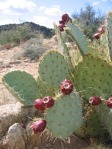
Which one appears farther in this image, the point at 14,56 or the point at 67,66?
the point at 14,56

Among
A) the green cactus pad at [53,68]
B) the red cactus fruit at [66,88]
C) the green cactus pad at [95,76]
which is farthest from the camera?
the green cactus pad at [53,68]

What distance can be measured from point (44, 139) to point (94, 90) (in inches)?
41.1

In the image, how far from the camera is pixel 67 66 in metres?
5.90

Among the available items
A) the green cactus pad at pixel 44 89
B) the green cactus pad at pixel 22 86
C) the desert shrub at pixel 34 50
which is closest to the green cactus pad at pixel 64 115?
the green cactus pad at pixel 44 89

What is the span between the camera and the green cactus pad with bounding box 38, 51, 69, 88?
568cm

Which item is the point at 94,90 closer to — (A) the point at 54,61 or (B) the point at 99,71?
(B) the point at 99,71

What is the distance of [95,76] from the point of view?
544 centimetres

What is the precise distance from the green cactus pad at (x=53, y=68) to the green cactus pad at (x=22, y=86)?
422 mm

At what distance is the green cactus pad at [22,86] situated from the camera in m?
5.89

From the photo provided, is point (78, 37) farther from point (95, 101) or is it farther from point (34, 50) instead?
point (34, 50)

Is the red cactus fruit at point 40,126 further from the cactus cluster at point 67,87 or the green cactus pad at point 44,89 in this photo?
the green cactus pad at point 44,89

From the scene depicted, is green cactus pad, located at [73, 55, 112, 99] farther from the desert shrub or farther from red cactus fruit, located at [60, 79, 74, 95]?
the desert shrub

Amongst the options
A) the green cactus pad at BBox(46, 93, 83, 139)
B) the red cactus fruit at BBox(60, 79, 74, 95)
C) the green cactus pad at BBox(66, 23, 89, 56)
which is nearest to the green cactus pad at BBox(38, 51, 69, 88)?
the green cactus pad at BBox(66, 23, 89, 56)

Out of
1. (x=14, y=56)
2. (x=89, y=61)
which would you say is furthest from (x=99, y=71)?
(x=14, y=56)
